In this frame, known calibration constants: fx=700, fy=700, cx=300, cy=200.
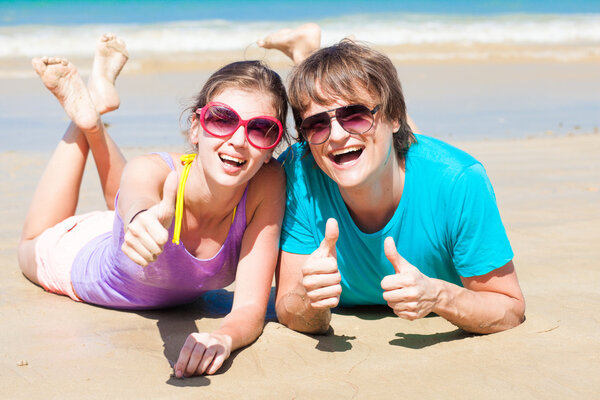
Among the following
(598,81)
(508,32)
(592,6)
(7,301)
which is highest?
(592,6)

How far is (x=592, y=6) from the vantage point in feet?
115

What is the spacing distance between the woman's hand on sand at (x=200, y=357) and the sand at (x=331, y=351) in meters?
0.05

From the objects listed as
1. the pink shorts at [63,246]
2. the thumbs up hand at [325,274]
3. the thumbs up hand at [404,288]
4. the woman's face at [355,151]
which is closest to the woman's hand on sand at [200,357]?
the thumbs up hand at [325,274]

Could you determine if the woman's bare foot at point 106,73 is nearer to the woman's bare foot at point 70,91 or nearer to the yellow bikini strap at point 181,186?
the woman's bare foot at point 70,91

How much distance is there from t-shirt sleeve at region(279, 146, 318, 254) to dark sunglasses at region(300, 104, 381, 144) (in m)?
0.43

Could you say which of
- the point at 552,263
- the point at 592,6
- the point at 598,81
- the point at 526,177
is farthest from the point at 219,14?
the point at 552,263

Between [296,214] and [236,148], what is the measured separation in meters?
0.53

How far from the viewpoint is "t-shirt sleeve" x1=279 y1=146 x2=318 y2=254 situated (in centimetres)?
347

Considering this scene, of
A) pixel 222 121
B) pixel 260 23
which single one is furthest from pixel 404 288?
pixel 260 23

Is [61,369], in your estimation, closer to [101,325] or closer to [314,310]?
[101,325]

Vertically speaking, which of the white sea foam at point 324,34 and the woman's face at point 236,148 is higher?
the white sea foam at point 324,34

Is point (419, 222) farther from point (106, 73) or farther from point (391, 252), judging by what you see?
point (106, 73)

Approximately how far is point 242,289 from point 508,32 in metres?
22.8

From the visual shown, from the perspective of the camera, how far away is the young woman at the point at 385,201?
9.93 feet
